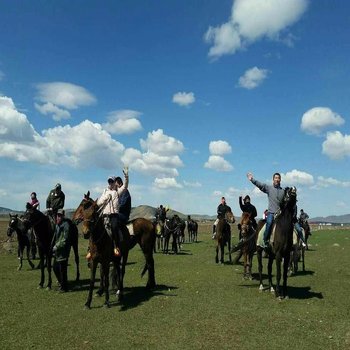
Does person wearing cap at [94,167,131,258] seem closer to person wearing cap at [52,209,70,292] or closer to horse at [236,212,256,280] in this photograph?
person wearing cap at [52,209,70,292]

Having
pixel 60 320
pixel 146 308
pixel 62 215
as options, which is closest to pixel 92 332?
pixel 60 320

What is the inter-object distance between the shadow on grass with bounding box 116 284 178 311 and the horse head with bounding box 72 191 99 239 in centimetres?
256

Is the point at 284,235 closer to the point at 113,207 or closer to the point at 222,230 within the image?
the point at 113,207

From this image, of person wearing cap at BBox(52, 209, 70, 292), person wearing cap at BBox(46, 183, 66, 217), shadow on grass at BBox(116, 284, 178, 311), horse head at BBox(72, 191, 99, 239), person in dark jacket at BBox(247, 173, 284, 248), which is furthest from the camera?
person wearing cap at BBox(46, 183, 66, 217)

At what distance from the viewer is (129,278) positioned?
58.0 feet

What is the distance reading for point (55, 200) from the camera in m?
17.1

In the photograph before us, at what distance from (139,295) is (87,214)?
4.08 meters

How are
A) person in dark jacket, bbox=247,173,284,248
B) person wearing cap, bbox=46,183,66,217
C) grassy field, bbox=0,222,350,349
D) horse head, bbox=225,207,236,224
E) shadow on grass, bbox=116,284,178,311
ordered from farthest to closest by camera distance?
horse head, bbox=225,207,236,224, person wearing cap, bbox=46,183,66,217, person in dark jacket, bbox=247,173,284,248, shadow on grass, bbox=116,284,178,311, grassy field, bbox=0,222,350,349

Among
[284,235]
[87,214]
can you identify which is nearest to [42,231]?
[87,214]

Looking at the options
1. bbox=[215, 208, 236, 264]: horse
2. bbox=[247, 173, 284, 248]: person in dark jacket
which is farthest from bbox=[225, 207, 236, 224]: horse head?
bbox=[247, 173, 284, 248]: person in dark jacket

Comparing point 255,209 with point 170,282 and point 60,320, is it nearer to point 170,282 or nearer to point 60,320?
point 170,282

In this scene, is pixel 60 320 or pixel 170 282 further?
pixel 170 282

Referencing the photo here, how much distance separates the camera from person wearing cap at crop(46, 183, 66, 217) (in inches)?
667

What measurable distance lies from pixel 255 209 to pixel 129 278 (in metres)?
6.36
